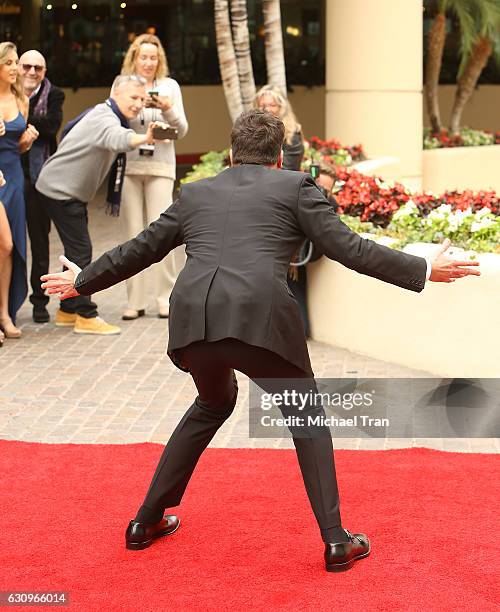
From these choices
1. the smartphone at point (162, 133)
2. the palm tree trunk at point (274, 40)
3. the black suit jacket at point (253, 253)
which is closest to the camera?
the black suit jacket at point (253, 253)

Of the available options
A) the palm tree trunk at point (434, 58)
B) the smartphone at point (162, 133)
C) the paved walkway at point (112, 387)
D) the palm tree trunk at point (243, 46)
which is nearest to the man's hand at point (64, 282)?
the paved walkway at point (112, 387)

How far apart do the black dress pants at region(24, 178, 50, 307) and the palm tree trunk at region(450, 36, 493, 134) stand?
35.0 ft

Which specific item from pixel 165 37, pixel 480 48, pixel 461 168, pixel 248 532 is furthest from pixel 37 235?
pixel 165 37

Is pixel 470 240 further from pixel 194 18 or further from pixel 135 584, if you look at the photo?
pixel 194 18

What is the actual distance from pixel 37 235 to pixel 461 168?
8.80 meters

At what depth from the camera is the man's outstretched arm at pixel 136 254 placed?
15.3 ft

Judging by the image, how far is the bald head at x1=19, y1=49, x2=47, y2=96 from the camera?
368 inches

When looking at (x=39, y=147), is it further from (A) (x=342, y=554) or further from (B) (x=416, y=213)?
(A) (x=342, y=554)

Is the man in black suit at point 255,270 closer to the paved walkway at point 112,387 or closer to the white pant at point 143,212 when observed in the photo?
the paved walkway at point 112,387

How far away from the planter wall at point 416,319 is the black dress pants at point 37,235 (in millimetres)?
2246

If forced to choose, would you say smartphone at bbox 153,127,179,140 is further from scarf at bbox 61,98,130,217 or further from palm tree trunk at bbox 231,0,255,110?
palm tree trunk at bbox 231,0,255,110

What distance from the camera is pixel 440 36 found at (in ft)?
60.4

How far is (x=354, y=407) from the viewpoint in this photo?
24.3 feet

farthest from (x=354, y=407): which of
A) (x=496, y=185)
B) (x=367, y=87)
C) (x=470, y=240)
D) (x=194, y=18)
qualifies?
(x=194, y=18)
